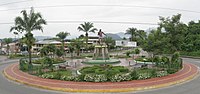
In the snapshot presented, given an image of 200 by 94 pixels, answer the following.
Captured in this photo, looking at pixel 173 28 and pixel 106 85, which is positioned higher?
pixel 173 28

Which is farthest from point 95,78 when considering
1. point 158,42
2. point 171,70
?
point 158,42

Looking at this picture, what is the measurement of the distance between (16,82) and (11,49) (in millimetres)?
89104

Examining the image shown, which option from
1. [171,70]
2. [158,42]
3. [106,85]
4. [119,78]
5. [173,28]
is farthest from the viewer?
[173,28]

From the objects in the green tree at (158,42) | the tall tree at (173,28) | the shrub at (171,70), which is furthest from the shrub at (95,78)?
the tall tree at (173,28)

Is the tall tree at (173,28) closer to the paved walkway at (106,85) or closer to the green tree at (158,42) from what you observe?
the green tree at (158,42)

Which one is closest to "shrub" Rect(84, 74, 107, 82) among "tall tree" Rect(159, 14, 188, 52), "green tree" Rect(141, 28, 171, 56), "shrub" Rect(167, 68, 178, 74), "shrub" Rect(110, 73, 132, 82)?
"shrub" Rect(110, 73, 132, 82)

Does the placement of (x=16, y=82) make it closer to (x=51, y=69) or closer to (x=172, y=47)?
(x=51, y=69)

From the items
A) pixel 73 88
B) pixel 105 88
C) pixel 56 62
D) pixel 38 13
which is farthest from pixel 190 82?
pixel 38 13

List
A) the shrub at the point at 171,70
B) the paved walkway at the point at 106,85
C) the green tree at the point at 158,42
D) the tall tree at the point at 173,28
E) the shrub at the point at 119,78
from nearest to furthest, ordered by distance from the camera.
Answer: the paved walkway at the point at 106,85 < the shrub at the point at 119,78 < the shrub at the point at 171,70 < the green tree at the point at 158,42 < the tall tree at the point at 173,28

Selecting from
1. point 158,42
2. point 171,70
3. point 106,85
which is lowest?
point 106,85

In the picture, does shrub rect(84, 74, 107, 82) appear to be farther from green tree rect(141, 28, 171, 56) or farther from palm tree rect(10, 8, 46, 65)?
palm tree rect(10, 8, 46, 65)

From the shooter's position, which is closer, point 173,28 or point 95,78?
point 95,78

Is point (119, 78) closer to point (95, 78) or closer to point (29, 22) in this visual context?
point (95, 78)

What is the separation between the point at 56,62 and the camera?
40750mm
